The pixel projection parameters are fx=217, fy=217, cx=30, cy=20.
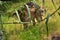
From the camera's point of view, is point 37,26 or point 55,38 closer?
point 55,38

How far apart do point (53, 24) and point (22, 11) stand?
0.51 meters

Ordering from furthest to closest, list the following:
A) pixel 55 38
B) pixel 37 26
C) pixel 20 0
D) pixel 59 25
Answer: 1. pixel 20 0
2. pixel 59 25
3. pixel 37 26
4. pixel 55 38

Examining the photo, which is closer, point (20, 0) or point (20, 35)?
point (20, 35)

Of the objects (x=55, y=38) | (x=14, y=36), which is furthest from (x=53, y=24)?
(x=55, y=38)

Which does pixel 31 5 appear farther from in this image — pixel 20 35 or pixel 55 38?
pixel 55 38

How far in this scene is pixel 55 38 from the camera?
56.0 inches

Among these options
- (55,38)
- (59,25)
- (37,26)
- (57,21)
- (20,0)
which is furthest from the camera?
(20,0)

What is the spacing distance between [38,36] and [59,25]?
72 cm

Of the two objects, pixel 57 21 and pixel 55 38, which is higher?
pixel 55 38

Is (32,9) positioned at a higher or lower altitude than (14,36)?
higher

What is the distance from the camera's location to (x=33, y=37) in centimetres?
242

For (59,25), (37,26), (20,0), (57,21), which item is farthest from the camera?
(20,0)

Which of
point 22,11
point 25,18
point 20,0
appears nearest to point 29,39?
point 25,18

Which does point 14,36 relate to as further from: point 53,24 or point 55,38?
point 55,38
